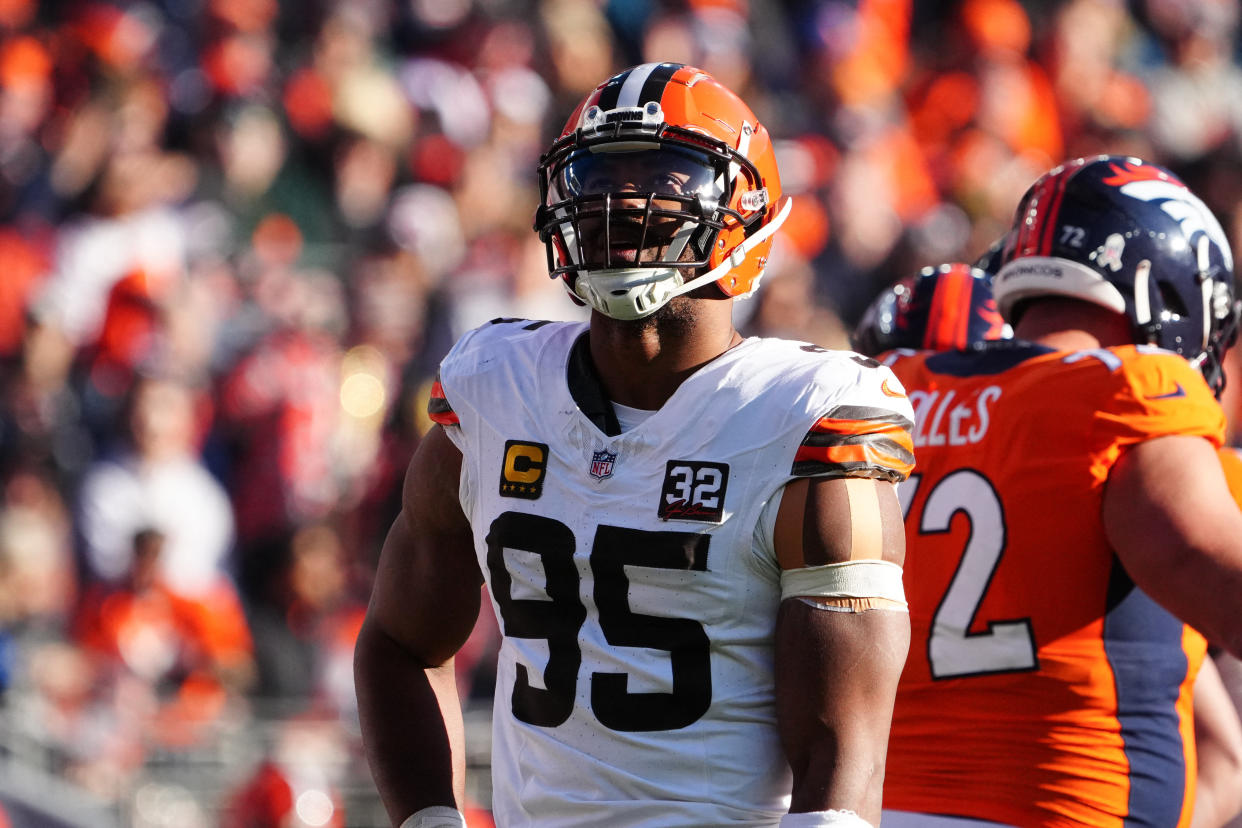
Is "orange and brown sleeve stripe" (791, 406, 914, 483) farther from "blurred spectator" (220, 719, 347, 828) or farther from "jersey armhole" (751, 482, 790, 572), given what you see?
"blurred spectator" (220, 719, 347, 828)

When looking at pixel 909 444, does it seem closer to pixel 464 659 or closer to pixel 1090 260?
pixel 1090 260

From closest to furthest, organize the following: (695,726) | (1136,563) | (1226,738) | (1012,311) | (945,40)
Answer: (695,726)
(1136,563)
(1226,738)
(1012,311)
(945,40)

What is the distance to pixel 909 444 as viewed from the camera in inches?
94.5

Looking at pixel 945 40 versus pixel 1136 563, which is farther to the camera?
pixel 945 40

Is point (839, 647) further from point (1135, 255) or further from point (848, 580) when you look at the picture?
point (1135, 255)

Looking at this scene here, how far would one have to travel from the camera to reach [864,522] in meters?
2.31

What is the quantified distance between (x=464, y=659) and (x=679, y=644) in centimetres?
464

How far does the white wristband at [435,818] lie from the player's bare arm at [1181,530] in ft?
3.90

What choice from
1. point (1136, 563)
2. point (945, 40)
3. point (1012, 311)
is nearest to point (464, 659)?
point (1012, 311)

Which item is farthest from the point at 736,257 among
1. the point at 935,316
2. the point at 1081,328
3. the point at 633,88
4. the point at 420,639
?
the point at 935,316

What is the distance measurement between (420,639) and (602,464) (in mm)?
532

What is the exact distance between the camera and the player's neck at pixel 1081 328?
3227 mm

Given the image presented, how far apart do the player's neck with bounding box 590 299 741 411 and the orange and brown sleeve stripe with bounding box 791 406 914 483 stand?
286mm

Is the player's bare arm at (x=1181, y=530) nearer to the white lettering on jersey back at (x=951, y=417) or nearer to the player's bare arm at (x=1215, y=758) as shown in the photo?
the white lettering on jersey back at (x=951, y=417)
